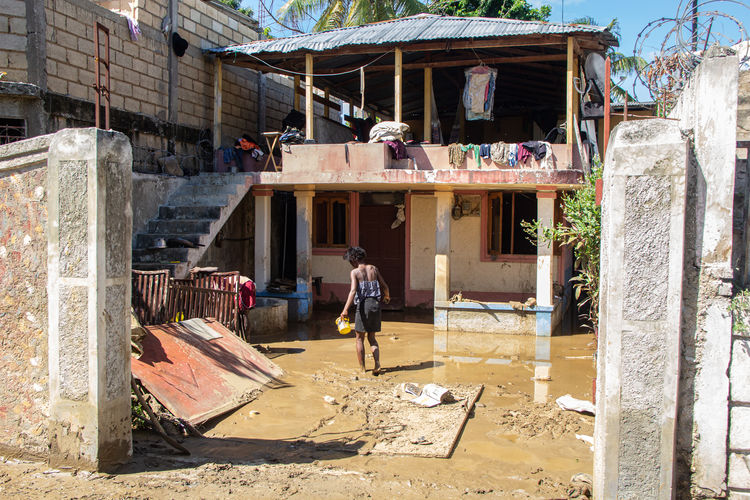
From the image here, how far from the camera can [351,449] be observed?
5504 mm

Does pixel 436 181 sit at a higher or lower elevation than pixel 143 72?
lower

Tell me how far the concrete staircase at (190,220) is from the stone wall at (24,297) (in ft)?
18.7

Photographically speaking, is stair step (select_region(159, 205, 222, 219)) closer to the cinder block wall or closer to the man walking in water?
the cinder block wall

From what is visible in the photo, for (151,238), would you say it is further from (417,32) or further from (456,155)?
(417,32)

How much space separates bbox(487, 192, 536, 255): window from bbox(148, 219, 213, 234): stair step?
6.30 meters

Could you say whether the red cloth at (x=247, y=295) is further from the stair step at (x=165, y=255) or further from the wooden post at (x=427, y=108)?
the wooden post at (x=427, y=108)

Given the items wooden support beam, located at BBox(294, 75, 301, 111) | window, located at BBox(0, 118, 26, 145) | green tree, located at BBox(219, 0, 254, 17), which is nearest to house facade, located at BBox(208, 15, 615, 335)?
wooden support beam, located at BBox(294, 75, 301, 111)

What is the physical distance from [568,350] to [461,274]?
14.2 feet

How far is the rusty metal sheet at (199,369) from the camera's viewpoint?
240 inches

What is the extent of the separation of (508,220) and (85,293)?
10.9 meters

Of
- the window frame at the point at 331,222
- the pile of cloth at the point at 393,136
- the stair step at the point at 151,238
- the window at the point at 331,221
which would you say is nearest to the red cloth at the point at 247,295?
the stair step at the point at 151,238

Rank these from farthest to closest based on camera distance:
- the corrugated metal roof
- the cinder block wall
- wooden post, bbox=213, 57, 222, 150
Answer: wooden post, bbox=213, 57, 222, 150 < the corrugated metal roof < the cinder block wall

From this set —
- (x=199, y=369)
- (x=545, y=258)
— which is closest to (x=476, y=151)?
(x=545, y=258)

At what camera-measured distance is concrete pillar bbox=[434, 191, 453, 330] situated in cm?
1177
